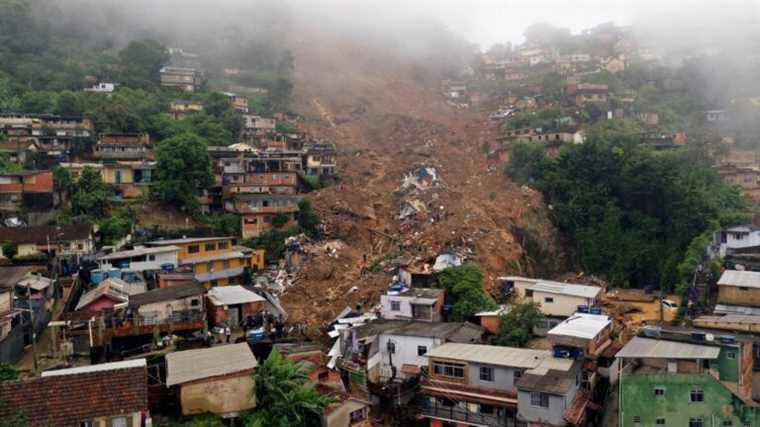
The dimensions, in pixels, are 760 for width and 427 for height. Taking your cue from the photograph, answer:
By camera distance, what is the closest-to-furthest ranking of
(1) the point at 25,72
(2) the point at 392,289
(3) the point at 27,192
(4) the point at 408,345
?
(4) the point at 408,345 → (2) the point at 392,289 → (3) the point at 27,192 → (1) the point at 25,72

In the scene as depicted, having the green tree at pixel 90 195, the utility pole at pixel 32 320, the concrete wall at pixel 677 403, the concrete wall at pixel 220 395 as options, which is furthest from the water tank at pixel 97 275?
the concrete wall at pixel 677 403

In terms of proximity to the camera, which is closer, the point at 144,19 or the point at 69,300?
the point at 69,300

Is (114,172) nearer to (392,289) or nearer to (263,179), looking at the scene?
(263,179)

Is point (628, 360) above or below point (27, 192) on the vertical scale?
below

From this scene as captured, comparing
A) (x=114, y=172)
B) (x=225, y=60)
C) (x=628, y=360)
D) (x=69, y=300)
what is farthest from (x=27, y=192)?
(x=225, y=60)

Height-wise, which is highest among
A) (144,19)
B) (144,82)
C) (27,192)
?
(144,19)

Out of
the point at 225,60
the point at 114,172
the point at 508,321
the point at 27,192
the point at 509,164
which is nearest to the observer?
the point at 508,321

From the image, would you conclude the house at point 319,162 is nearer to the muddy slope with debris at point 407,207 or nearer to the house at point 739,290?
the muddy slope with debris at point 407,207

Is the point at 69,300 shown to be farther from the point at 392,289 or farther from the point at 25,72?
the point at 25,72
